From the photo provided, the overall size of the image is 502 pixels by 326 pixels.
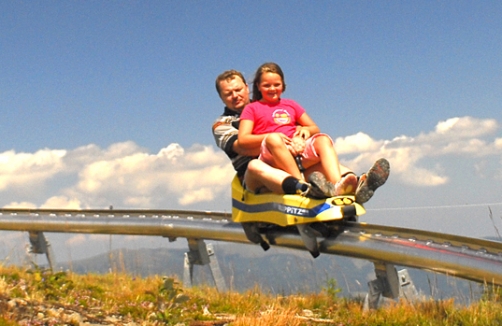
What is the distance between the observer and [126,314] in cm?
468

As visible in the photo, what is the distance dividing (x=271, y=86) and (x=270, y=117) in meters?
0.25

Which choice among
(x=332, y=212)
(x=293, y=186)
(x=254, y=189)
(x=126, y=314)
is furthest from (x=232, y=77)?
(x=126, y=314)

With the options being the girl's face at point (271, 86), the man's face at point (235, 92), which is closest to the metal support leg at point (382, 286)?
the girl's face at point (271, 86)

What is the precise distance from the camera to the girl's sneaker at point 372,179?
4844mm

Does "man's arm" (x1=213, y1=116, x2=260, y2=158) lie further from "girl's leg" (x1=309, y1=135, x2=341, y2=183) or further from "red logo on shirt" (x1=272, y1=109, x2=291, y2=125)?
"girl's leg" (x1=309, y1=135, x2=341, y2=183)

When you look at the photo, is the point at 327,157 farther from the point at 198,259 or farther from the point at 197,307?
the point at 198,259

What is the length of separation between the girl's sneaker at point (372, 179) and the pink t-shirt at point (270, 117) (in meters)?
0.97

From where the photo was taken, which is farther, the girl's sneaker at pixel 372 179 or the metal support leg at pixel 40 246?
the metal support leg at pixel 40 246

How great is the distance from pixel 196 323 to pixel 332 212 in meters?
1.22

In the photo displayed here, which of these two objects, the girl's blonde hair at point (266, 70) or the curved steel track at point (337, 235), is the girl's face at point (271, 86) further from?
the curved steel track at point (337, 235)

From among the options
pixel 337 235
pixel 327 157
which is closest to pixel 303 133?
pixel 327 157

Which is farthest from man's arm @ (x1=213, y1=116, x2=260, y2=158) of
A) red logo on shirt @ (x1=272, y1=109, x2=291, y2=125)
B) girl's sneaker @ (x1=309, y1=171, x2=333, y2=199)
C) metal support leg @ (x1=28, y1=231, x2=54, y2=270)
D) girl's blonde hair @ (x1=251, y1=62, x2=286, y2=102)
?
metal support leg @ (x1=28, y1=231, x2=54, y2=270)

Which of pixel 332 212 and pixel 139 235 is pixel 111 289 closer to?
pixel 139 235

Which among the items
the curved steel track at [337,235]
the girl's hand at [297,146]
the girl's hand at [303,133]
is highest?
the girl's hand at [303,133]
